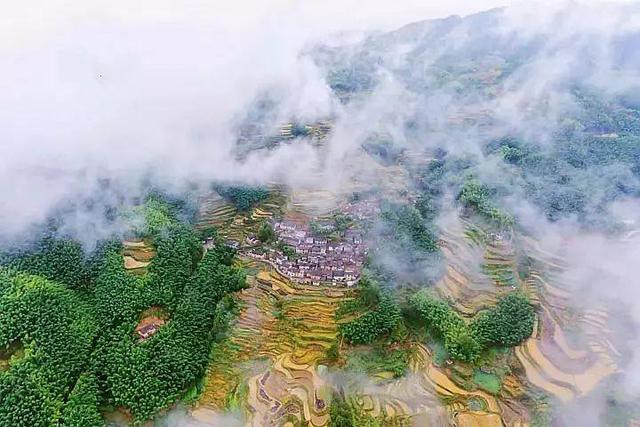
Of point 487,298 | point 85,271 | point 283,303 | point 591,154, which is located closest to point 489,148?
point 591,154

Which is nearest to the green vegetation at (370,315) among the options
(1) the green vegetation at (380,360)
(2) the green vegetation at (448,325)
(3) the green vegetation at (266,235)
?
(1) the green vegetation at (380,360)

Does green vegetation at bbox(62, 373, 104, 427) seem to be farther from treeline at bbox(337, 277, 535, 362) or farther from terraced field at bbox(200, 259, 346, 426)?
treeline at bbox(337, 277, 535, 362)

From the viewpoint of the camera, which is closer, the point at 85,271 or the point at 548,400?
the point at 548,400

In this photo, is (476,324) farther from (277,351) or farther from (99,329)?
(99,329)

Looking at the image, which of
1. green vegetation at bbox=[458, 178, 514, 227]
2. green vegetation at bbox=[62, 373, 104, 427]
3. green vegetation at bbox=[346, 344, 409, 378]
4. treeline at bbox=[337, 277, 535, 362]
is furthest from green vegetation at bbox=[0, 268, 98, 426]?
green vegetation at bbox=[458, 178, 514, 227]

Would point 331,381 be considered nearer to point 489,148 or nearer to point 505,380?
point 505,380

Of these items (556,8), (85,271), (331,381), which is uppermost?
(556,8)

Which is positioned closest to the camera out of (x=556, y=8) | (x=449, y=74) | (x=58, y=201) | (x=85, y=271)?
(x=85, y=271)
